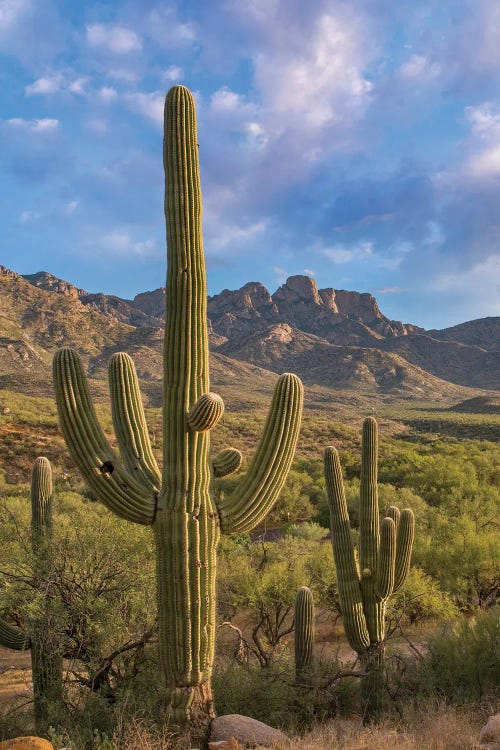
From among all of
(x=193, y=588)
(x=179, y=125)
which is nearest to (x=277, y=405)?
(x=193, y=588)

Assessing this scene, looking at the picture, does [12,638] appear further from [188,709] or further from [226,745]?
[226,745]

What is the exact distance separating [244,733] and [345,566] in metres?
3.79

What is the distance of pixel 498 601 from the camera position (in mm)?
14328

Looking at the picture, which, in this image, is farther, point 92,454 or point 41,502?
point 41,502

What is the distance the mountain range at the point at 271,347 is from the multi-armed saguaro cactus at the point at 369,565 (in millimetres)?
52885

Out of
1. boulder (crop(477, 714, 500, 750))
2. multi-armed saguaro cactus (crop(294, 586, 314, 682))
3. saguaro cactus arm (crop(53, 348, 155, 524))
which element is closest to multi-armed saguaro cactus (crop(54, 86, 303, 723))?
saguaro cactus arm (crop(53, 348, 155, 524))

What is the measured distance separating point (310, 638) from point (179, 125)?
8136mm

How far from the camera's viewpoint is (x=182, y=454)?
547 centimetres

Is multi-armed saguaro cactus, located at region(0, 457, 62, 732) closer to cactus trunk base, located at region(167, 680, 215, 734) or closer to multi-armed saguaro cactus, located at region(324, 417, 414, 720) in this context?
cactus trunk base, located at region(167, 680, 215, 734)

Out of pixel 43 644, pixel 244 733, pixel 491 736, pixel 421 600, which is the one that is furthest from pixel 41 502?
pixel 421 600

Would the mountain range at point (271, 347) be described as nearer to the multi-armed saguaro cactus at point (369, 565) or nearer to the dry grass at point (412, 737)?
the multi-armed saguaro cactus at point (369, 565)

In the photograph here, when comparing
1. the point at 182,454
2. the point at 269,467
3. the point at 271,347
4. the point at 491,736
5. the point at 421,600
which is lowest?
the point at 421,600

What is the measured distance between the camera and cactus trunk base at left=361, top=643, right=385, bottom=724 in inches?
323

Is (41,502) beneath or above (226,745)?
above
